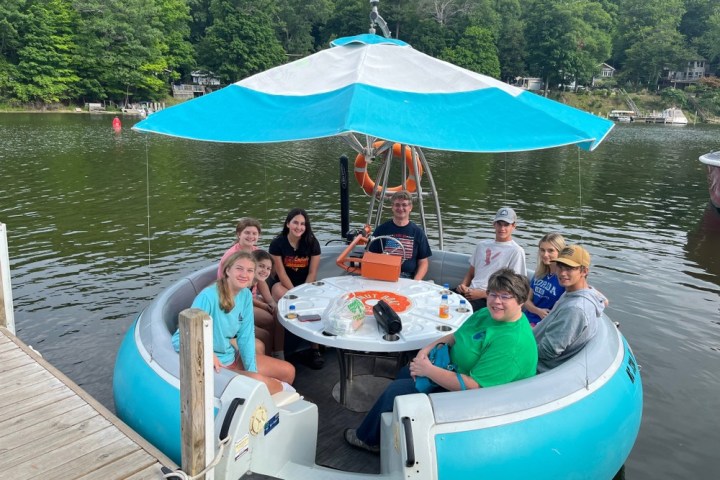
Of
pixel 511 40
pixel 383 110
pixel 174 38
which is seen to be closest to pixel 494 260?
pixel 383 110

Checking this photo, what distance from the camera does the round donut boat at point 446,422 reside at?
2750mm

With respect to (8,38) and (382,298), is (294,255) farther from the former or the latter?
(8,38)

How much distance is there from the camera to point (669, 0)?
76.5 meters

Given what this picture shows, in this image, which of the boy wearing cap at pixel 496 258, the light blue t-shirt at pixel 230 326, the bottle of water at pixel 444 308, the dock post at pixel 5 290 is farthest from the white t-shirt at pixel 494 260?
the dock post at pixel 5 290

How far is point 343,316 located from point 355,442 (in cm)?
90

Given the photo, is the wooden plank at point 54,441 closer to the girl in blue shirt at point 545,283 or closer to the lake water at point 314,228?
the lake water at point 314,228

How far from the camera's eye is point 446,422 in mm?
2760

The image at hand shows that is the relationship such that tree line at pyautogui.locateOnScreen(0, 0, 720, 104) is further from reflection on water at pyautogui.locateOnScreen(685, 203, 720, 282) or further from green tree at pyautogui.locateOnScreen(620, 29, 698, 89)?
reflection on water at pyautogui.locateOnScreen(685, 203, 720, 282)

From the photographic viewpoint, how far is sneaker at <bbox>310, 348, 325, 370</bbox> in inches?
191

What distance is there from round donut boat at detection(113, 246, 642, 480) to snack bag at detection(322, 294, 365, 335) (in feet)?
1.77

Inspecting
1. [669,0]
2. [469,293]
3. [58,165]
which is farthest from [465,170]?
[669,0]

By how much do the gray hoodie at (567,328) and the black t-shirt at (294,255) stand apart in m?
Answer: 2.31

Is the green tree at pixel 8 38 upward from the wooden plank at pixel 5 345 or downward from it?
upward

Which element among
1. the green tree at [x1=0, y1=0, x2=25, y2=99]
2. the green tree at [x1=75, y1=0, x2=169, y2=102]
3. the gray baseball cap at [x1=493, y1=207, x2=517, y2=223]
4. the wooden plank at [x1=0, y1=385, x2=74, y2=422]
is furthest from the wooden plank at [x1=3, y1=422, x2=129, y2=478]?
the green tree at [x1=75, y1=0, x2=169, y2=102]
